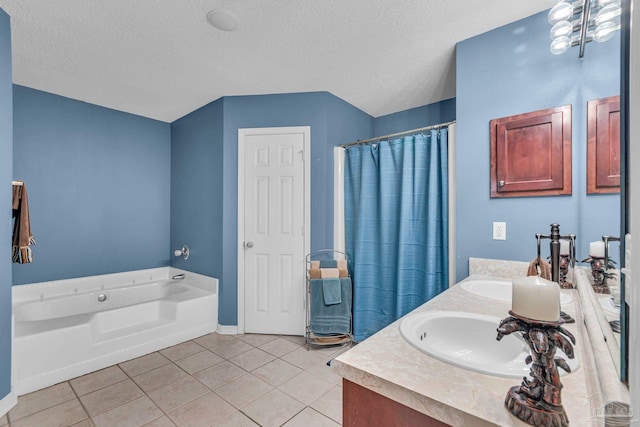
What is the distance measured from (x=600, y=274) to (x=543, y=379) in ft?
2.00

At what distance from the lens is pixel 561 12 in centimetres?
132

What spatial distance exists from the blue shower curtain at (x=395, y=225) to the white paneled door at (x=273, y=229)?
541 millimetres

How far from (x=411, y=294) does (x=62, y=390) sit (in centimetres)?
271

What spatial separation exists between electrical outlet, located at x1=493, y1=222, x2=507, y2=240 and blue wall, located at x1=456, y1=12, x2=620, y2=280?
0.08 ft

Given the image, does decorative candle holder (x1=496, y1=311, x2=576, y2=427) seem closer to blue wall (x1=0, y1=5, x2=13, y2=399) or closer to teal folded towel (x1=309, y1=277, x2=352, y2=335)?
teal folded towel (x1=309, y1=277, x2=352, y2=335)

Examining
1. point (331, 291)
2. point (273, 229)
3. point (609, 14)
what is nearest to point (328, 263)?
point (331, 291)

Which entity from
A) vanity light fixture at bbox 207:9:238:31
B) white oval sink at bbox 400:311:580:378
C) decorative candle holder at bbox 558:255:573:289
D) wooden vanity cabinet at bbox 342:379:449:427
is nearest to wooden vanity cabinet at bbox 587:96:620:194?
decorative candle holder at bbox 558:255:573:289

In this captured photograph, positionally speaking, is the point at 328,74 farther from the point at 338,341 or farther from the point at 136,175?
the point at 136,175

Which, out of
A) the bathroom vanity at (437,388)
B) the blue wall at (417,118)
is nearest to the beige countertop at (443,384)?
the bathroom vanity at (437,388)

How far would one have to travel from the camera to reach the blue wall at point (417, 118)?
119 inches

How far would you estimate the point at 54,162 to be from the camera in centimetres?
296

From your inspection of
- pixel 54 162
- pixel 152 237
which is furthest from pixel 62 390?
pixel 54 162

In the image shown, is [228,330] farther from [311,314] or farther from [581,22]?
[581,22]

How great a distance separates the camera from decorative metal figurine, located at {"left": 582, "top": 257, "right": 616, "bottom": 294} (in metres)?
0.81
